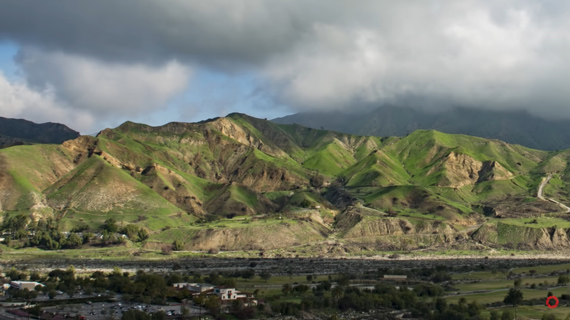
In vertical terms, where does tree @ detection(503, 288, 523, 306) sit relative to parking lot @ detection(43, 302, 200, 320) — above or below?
above

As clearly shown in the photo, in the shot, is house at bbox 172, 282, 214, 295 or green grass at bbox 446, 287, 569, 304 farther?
house at bbox 172, 282, 214, 295

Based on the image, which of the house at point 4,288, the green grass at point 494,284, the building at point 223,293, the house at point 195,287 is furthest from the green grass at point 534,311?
the house at point 4,288

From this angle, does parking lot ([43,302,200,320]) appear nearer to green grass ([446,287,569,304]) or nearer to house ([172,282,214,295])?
house ([172,282,214,295])

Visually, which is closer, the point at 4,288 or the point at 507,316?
the point at 507,316

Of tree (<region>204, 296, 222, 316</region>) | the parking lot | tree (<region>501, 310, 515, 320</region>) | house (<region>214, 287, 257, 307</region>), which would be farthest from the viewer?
house (<region>214, 287, 257, 307</region>)

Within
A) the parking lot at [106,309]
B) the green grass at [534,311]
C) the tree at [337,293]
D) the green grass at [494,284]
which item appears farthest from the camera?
the green grass at [494,284]

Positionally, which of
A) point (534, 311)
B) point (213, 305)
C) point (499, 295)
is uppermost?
point (213, 305)

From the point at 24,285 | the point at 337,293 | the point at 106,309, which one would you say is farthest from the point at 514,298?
the point at 24,285

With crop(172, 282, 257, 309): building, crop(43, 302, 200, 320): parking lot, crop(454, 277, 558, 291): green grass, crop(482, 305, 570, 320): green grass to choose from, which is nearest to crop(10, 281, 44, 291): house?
crop(43, 302, 200, 320): parking lot

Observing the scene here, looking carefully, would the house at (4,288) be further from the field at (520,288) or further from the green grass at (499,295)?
the field at (520,288)

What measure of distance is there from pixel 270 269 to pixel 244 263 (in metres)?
17.8

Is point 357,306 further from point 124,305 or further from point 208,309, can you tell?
point 124,305

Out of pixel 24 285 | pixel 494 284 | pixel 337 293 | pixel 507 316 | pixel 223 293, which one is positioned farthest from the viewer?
pixel 494 284

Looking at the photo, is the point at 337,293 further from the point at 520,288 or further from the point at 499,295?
the point at 520,288
